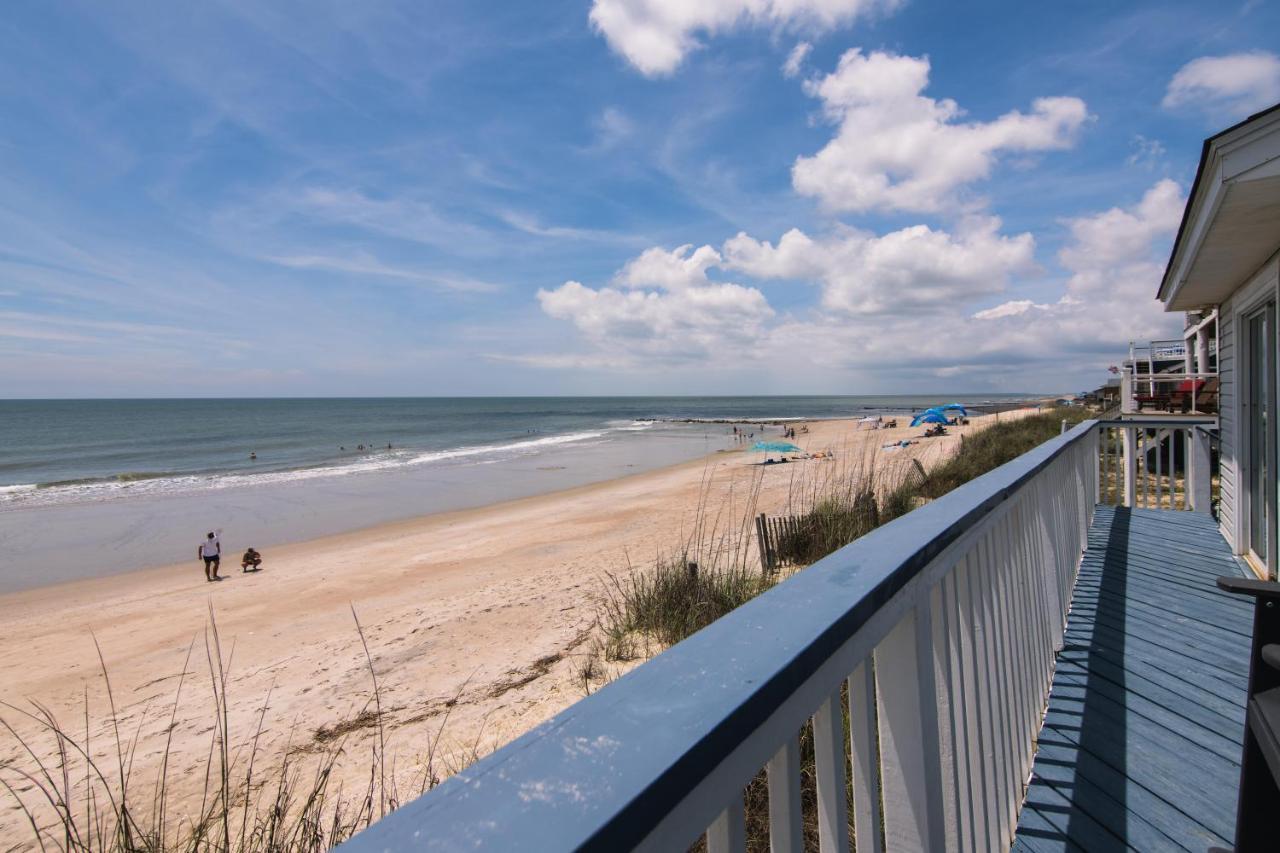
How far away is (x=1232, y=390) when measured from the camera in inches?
225

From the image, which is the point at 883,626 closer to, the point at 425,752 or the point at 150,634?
the point at 425,752

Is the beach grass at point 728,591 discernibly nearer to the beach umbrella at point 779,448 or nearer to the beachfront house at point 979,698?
the beachfront house at point 979,698

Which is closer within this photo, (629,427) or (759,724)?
(759,724)

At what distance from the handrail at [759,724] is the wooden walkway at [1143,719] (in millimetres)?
406

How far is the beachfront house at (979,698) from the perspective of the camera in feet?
1.93

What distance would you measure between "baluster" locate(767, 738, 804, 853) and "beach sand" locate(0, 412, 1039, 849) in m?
3.71

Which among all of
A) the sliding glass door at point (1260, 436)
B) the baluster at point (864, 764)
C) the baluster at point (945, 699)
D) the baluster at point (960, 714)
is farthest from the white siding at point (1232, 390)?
the baluster at point (864, 764)

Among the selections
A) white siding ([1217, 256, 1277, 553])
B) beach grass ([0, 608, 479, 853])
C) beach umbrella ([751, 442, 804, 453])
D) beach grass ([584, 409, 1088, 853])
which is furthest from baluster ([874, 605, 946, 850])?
beach umbrella ([751, 442, 804, 453])

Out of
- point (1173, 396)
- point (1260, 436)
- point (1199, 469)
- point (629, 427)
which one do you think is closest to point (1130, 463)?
point (1199, 469)

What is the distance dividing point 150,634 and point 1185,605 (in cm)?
1074

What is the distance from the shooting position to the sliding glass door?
432 cm

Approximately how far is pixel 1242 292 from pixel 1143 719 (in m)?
4.48

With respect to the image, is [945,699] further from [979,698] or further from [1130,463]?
[1130,463]

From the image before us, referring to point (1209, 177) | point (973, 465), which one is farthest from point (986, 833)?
point (973, 465)
